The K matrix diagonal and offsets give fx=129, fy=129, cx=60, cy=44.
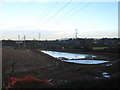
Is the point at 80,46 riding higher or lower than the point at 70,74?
higher

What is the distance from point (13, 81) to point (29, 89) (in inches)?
74.0

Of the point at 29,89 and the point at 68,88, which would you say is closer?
the point at 68,88

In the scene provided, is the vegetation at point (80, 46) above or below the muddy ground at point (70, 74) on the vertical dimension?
above

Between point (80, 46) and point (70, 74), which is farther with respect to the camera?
point (80, 46)

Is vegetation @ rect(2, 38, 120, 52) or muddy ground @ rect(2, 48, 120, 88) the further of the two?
vegetation @ rect(2, 38, 120, 52)

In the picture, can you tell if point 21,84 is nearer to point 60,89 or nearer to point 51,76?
point 60,89

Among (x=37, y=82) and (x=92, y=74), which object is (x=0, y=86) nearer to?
(x=37, y=82)

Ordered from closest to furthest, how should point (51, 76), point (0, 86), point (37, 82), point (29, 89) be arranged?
point (29, 89) < point (37, 82) < point (0, 86) < point (51, 76)

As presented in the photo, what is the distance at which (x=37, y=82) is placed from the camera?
25.7ft

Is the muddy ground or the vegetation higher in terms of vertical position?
the vegetation

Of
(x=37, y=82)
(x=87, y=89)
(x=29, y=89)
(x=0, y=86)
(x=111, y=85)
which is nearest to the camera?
(x=87, y=89)

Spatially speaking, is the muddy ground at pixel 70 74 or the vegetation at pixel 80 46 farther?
the vegetation at pixel 80 46

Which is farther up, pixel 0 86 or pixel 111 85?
pixel 111 85

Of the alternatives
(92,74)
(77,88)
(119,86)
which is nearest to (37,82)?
(77,88)
